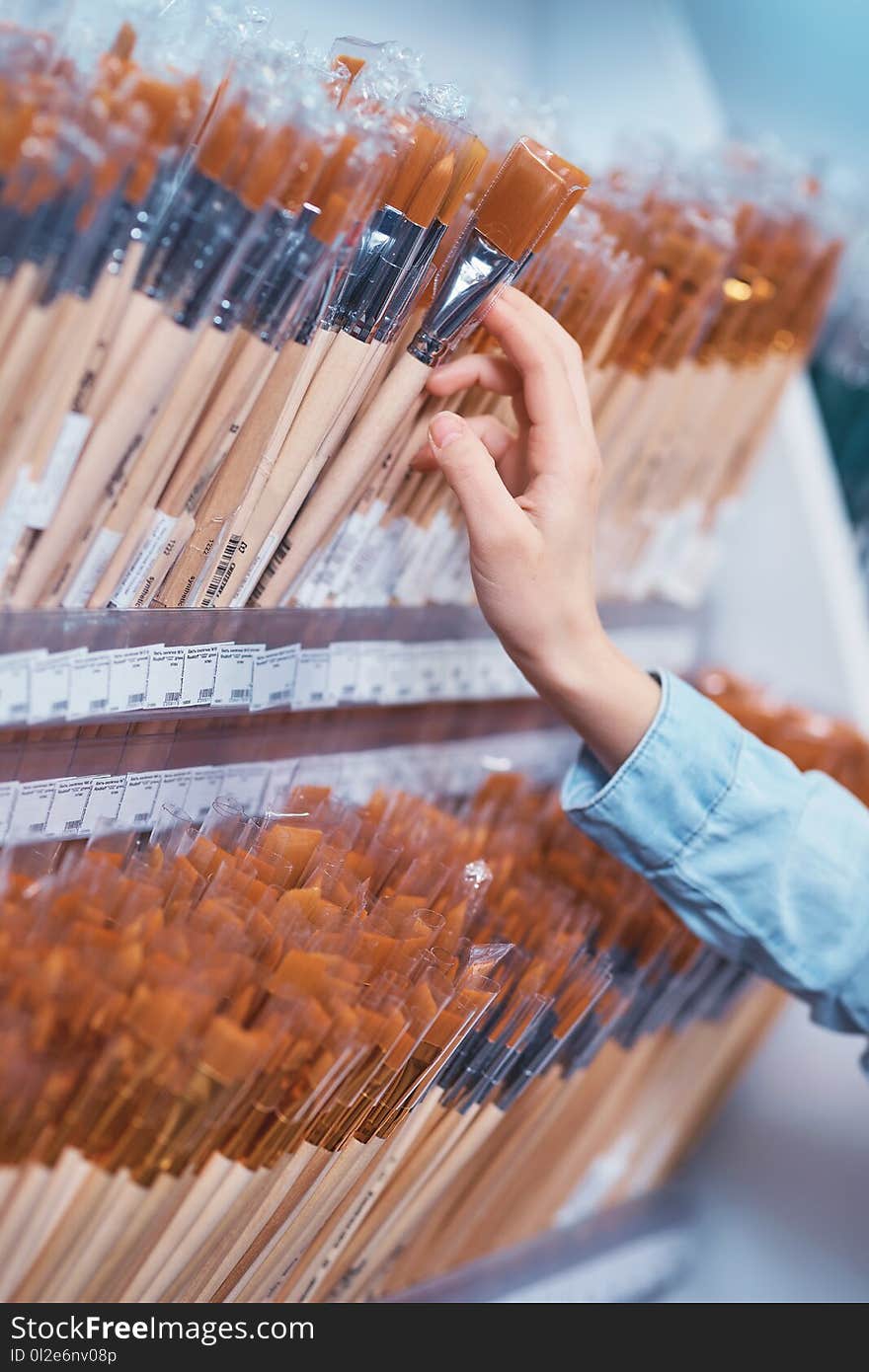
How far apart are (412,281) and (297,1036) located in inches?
21.8

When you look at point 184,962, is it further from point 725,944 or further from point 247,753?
point 725,944

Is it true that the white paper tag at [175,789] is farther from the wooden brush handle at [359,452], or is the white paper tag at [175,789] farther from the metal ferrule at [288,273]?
the metal ferrule at [288,273]

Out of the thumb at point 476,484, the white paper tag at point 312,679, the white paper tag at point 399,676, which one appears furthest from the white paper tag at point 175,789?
the thumb at point 476,484

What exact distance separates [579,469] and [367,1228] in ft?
2.17

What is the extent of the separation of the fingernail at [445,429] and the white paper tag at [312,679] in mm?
227

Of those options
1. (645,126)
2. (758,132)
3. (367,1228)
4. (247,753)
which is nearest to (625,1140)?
(367,1228)

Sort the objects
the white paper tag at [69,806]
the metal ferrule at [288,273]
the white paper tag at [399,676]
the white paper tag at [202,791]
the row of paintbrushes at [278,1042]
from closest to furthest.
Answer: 1. the row of paintbrushes at [278,1042]
2. the metal ferrule at [288,273]
3. the white paper tag at [69,806]
4. the white paper tag at [202,791]
5. the white paper tag at [399,676]

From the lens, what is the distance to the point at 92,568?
91 cm

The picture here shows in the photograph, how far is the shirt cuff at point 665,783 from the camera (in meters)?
1.13

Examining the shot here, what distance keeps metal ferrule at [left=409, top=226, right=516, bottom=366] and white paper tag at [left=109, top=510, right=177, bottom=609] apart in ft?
0.80

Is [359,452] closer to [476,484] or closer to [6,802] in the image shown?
[476,484]

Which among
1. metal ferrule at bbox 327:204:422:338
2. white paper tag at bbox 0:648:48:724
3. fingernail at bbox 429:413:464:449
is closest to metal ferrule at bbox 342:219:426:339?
metal ferrule at bbox 327:204:422:338

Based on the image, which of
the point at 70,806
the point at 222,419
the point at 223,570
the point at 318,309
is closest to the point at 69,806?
the point at 70,806

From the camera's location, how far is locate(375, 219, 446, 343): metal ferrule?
0.94m
